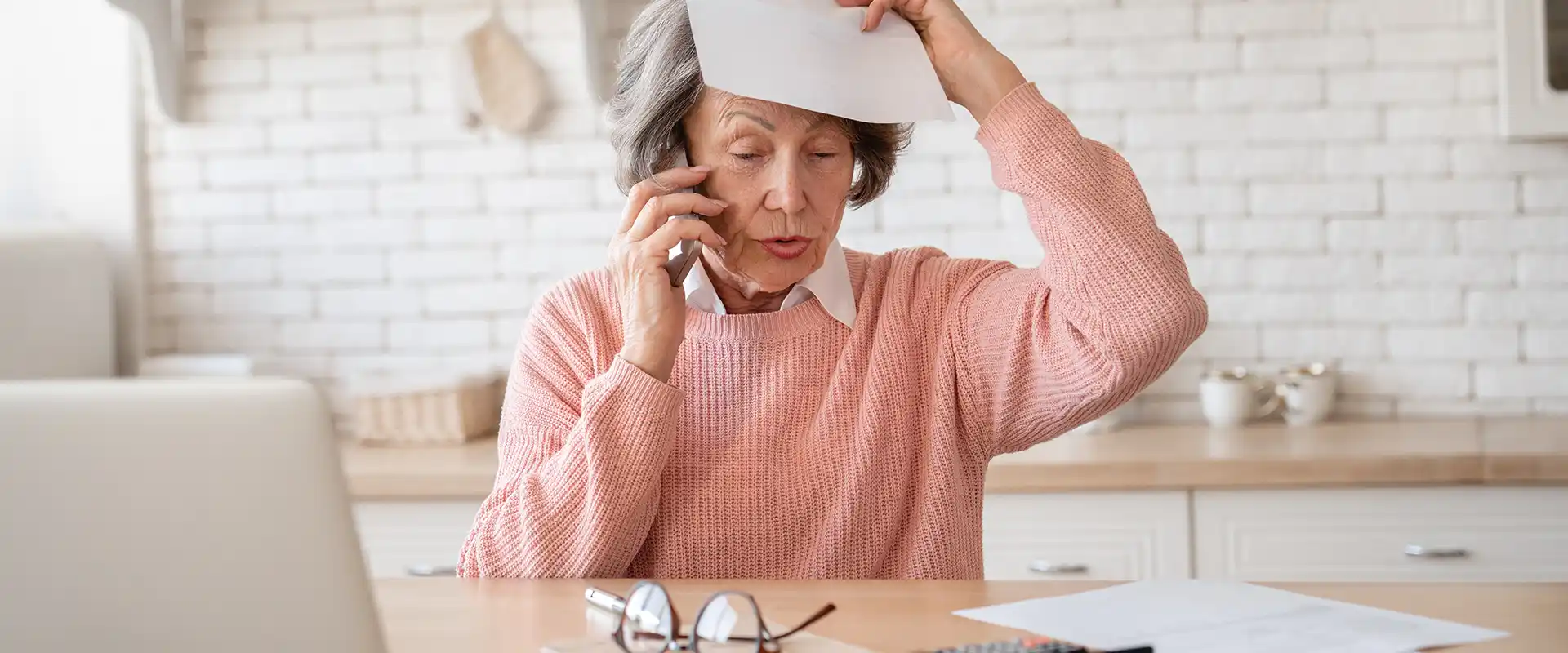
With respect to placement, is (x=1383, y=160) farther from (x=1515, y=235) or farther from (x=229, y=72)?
(x=229, y=72)

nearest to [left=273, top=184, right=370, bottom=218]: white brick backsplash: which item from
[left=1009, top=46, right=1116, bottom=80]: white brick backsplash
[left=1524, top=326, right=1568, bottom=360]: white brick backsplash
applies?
[left=1009, top=46, right=1116, bottom=80]: white brick backsplash

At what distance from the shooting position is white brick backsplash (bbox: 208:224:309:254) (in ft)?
11.1

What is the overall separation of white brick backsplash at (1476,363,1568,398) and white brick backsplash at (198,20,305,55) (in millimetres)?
2671

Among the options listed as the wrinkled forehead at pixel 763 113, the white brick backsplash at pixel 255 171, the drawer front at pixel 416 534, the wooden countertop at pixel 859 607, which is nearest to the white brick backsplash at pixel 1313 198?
the wrinkled forehead at pixel 763 113

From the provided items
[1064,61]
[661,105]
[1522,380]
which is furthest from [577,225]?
[1522,380]

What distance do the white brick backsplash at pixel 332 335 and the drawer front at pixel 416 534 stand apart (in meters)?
0.70

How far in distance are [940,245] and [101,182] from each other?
1.93 m

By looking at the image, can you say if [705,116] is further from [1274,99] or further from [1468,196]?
[1468,196]

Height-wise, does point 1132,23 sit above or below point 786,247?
above

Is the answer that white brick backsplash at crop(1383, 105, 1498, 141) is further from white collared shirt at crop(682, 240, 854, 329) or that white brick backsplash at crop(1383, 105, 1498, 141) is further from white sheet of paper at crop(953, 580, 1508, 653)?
white sheet of paper at crop(953, 580, 1508, 653)

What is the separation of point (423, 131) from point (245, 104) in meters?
0.43

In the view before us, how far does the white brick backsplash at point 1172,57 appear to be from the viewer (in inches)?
120

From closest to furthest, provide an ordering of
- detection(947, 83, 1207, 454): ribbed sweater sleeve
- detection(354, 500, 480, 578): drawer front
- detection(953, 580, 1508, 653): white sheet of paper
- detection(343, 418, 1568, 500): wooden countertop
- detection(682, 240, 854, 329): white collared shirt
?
detection(953, 580, 1508, 653): white sheet of paper, detection(947, 83, 1207, 454): ribbed sweater sleeve, detection(682, 240, 854, 329): white collared shirt, detection(343, 418, 1568, 500): wooden countertop, detection(354, 500, 480, 578): drawer front

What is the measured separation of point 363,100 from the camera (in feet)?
10.9
